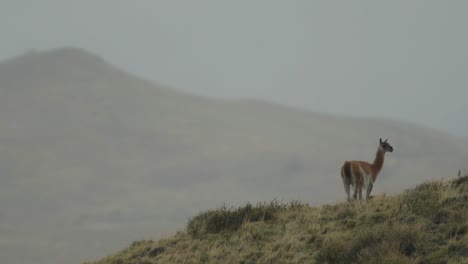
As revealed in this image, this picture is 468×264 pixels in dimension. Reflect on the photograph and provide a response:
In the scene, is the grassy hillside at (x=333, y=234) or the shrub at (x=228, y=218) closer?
the grassy hillside at (x=333, y=234)

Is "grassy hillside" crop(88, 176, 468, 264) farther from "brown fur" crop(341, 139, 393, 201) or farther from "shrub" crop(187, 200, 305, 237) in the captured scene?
"brown fur" crop(341, 139, 393, 201)

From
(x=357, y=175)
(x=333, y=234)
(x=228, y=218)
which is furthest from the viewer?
(x=228, y=218)

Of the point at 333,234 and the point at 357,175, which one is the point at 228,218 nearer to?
the point at 357,175

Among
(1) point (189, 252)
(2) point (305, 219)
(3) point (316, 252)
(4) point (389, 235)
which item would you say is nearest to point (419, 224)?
(4) point (389, 235)

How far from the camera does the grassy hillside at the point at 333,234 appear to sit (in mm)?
15430

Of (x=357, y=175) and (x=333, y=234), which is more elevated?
(x=357, y=175)

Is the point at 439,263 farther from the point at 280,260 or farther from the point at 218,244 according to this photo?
the point at 218,244

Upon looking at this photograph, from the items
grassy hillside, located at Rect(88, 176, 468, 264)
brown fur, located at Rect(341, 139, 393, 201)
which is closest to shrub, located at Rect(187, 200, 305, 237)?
grassy hillside, located at Rect(88, 176, 468, 264)

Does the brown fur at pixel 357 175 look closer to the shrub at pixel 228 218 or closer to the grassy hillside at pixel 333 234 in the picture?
the grassy hillside at pixel 333 234

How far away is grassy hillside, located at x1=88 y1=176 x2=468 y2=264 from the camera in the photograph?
15.4m

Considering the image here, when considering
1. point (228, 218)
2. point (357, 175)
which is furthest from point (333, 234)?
point (228, 218)

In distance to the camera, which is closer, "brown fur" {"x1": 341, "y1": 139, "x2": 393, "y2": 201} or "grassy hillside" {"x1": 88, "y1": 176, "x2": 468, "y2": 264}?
"grassy hillside" {"x1": 88, "y1": 176, "x2": 468, "y2": 264}

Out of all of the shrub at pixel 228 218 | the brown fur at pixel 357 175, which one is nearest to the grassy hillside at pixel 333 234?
the shrub at pixel 228 218

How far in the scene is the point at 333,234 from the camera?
1752cm
